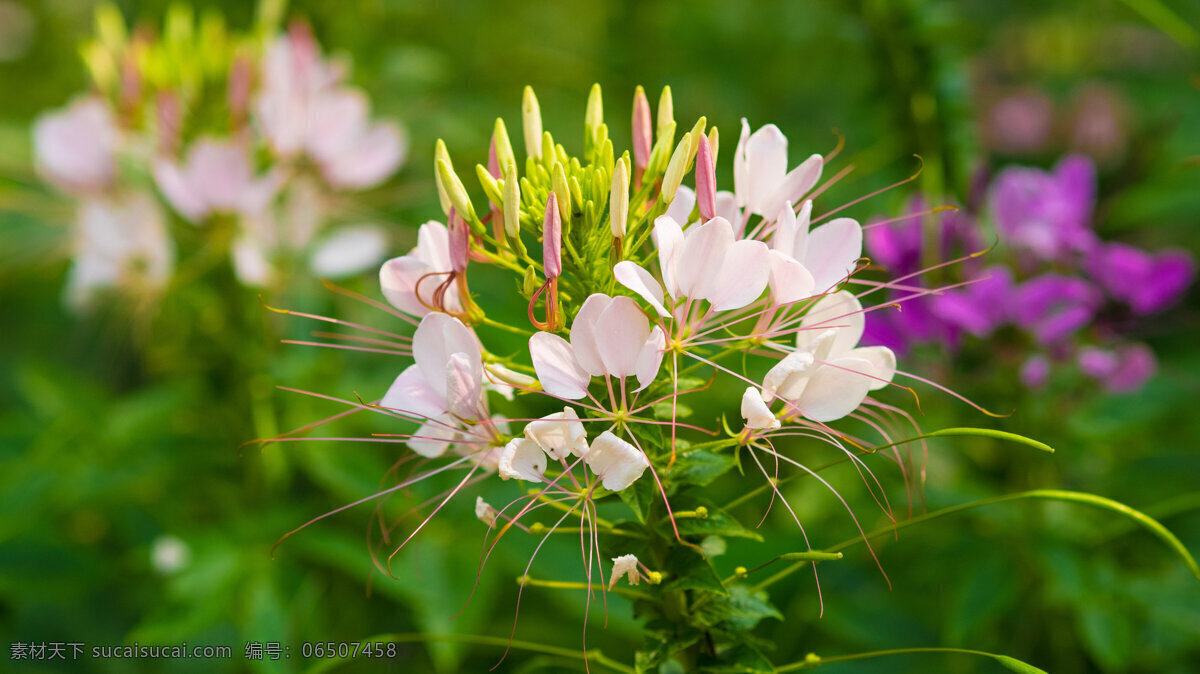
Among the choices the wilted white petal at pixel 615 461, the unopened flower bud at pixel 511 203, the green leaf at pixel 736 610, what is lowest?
the green leaf at pixel 736 610

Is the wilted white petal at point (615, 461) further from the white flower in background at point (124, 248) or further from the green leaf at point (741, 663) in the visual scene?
the white flower in background at point (124, 248)

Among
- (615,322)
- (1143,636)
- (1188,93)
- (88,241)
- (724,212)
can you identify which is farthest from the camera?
(1188,93)

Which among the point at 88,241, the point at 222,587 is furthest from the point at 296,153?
the point at 222,587

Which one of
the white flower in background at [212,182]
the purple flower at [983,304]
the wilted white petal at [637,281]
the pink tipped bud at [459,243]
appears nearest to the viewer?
the wilted white petal at [637,281]

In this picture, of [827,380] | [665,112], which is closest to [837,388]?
[827,380]

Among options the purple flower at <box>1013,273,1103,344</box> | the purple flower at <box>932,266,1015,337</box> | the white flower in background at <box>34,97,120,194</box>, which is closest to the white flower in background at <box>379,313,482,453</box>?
the purple flower at <box>932,266,1015,337</box>

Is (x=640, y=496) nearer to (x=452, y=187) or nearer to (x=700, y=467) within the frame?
(x=700, y=467)

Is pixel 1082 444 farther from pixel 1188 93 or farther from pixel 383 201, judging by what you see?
pixel 383 201

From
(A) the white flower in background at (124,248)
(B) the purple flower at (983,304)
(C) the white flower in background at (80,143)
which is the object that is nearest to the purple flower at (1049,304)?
(B) the purple flower at (983,304)
